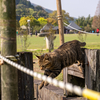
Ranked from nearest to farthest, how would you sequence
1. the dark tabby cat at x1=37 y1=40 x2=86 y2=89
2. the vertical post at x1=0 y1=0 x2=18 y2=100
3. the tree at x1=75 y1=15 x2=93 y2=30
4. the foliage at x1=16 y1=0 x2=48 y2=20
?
1. the vertical post at x1=0 y1=0 x2=18 y2=100
2. the dark tabby cat at x1=37 y1=40 x2=86 y2=89
3. the tree at x1=75 y1=15 x2=93 y2=30
4. the foliage at x1=16 y1=0 x2=48 y2=20

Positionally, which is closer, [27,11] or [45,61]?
[45,61]

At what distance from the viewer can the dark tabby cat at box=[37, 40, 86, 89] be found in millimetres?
2471

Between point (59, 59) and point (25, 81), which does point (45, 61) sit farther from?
point (25, 81)

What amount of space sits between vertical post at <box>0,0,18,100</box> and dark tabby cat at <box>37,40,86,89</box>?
2.29 ft

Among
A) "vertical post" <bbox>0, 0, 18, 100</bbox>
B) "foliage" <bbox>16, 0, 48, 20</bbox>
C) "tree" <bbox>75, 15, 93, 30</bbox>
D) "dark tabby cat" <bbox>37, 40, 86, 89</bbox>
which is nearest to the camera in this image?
"vertical post" <bbox>0, 0, 18, 100</bbox>

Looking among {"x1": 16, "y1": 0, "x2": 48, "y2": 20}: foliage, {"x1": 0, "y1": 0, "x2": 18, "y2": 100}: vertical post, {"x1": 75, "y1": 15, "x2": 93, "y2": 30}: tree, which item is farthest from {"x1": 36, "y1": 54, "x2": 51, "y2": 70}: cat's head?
{"x1": 16, "y1": 0, "x2": 48, "y2": 20}: foliage

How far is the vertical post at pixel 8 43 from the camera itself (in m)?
1.75

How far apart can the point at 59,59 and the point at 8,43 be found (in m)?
1.03

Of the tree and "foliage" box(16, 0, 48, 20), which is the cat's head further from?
"foliage" box(16, 0, 48, 20)

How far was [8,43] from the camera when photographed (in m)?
1.80

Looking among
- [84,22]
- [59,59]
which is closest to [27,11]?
[84,22]

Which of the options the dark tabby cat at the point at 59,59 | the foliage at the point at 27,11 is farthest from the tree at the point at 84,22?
the dark tabby cat at the point at 59,59

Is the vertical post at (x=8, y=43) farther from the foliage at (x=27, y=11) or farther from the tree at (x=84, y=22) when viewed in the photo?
the foliage at (x=27, y=11)

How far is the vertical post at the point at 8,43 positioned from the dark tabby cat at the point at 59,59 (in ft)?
2.29
